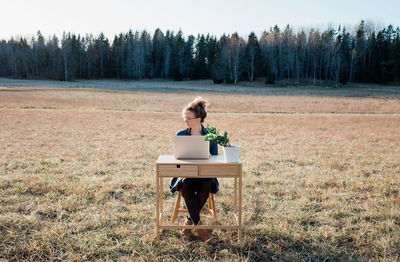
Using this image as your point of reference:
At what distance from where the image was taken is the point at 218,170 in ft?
12.2

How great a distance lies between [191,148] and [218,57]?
69031mm

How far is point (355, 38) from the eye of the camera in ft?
227

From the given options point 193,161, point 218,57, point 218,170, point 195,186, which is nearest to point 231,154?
point 218,170

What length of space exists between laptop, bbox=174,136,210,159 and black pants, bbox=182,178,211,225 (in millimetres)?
349

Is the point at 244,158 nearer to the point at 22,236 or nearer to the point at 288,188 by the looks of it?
the point at 288,188

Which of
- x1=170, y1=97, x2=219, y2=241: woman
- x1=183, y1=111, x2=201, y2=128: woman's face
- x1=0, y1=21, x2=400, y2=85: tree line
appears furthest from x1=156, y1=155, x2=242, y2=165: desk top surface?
x1=0, y1=21, x2=400, y2=85: tree line

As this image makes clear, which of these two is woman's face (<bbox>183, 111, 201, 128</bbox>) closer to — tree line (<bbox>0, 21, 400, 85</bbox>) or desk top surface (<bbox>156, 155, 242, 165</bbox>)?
desk top surface (<bbox>156, 155, 242, 165</bbox>)

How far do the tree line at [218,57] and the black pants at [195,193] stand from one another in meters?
59.8

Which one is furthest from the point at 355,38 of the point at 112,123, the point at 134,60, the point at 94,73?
the point at 112,123

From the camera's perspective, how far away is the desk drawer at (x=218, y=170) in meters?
3.70

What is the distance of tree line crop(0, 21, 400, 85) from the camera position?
6381 cm

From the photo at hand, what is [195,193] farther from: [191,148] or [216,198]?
[216,198]

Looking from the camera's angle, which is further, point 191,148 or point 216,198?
point 216,198

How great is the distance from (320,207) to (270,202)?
0.82 m
